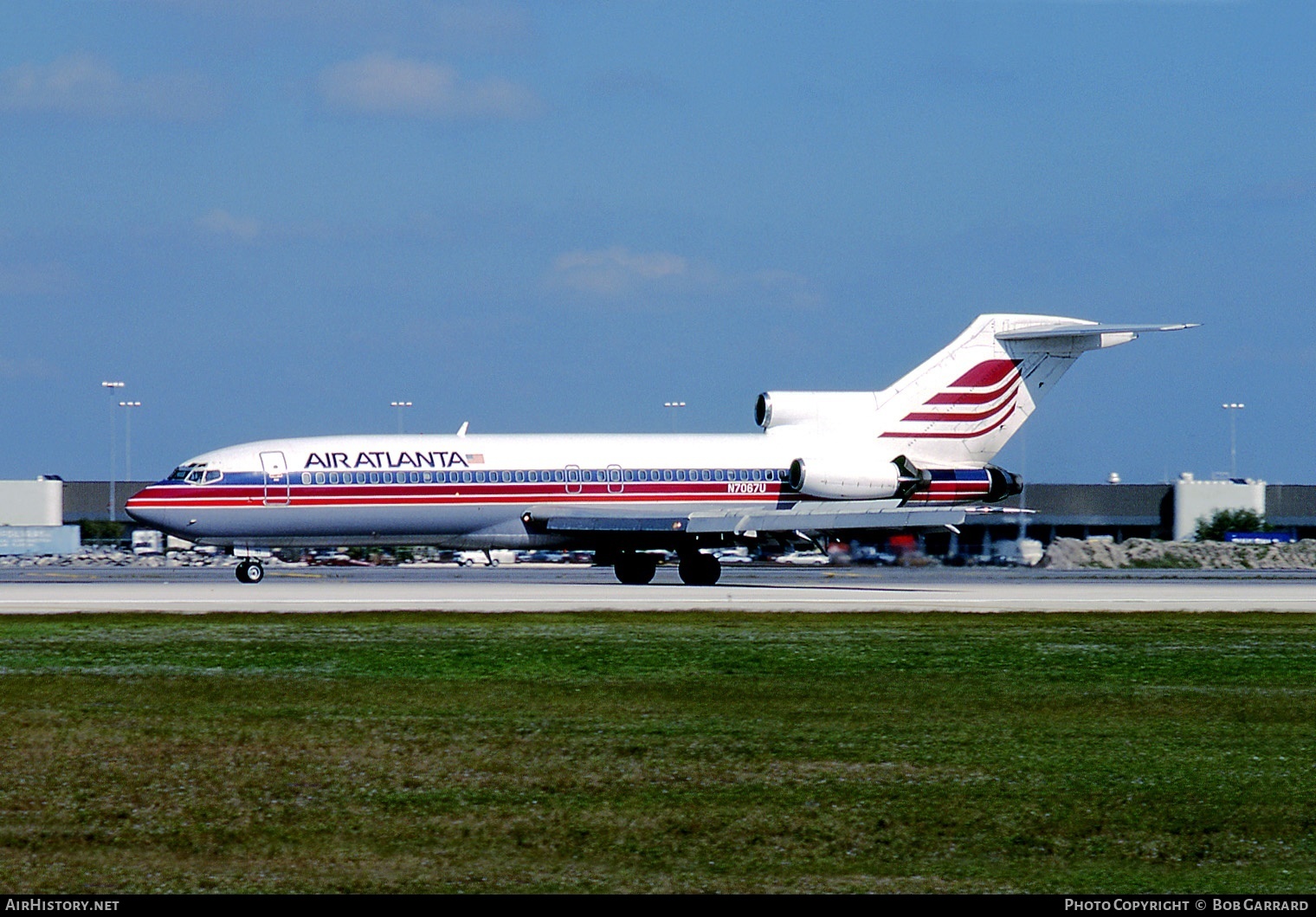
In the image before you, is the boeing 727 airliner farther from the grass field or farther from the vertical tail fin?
the grass field

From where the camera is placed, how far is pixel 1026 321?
155 ft

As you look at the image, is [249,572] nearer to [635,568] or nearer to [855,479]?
[635,568]

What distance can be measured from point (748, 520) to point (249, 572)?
14008 millimetres

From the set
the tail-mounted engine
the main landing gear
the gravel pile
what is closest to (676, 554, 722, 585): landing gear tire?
the main landing gear

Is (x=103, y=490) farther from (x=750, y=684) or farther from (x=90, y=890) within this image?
(x=90, y=890)

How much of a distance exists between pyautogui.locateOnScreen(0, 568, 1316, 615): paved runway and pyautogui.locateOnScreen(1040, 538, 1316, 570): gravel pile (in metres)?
17.3

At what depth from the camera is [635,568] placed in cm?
4447

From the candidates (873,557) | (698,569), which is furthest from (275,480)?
(873,557)

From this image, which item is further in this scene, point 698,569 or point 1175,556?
point 1175,556

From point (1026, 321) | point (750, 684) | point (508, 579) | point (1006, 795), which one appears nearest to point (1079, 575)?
point (1026, 321)

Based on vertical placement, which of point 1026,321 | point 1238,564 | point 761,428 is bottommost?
point 1238,564

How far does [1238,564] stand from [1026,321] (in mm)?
28397

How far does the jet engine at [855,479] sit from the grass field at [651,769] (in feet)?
70.0
